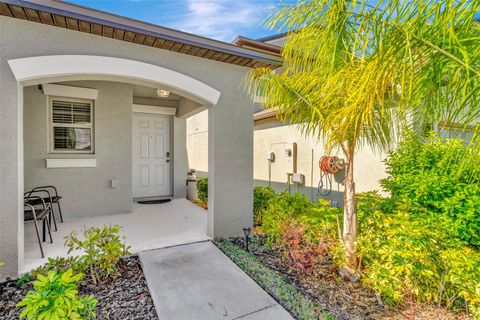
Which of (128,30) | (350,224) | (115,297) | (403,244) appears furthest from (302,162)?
(115,297)

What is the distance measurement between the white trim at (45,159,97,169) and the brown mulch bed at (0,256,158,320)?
2.95 metres

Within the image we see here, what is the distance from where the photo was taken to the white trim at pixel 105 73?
3248mm

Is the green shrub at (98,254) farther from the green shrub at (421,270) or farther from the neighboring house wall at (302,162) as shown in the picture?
the neighboring house wall at (302,162)

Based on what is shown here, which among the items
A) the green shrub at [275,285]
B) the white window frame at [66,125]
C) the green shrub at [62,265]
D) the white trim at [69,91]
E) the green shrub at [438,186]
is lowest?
the green shrub at [275,285]

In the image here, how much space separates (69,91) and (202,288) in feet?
17.3

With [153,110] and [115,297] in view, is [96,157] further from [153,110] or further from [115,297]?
[115,297]

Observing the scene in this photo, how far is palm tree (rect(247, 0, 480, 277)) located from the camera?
1.80 metres

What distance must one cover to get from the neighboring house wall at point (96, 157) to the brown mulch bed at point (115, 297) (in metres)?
2.84

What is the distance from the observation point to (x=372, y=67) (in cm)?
230

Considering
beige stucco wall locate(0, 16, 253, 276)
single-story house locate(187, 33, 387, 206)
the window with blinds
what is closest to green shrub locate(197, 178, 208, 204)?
single-story house locate(187, 33, 387, 206)

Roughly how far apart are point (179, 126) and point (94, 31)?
484cm

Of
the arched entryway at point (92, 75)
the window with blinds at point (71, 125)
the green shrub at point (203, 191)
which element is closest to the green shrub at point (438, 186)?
the arched entryway at point (92, 75)

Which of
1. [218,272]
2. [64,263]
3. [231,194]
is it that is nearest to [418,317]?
[218,272]

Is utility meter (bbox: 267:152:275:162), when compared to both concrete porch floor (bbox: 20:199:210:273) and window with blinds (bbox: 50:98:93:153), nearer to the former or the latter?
concrete porch floor (bbox: 20:199:210:273)
